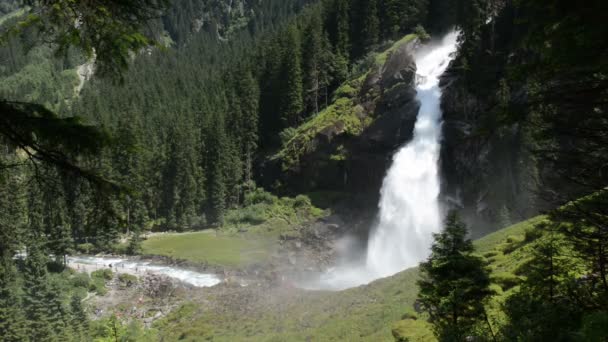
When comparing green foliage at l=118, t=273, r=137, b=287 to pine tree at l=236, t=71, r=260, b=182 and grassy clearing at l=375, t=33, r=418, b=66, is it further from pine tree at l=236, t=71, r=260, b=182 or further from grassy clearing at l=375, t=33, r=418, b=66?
grassy clearing at l=375, t=33, r=418, b=66

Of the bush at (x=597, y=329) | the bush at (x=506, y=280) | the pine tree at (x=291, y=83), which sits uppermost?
the pine tree at (x=291, y=83)

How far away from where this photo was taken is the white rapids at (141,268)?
33156mm

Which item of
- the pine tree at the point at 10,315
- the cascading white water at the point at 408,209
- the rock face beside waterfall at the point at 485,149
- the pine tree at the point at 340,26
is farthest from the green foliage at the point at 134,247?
the pine tree at the point at 340,26

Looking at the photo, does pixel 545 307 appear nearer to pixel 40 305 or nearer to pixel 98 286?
pixel 40 305

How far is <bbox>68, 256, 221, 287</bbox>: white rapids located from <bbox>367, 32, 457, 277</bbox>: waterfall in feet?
50.9

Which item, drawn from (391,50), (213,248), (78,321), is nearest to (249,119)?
(391,50)

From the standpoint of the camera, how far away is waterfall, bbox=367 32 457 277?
3697cm

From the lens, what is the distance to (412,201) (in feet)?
128

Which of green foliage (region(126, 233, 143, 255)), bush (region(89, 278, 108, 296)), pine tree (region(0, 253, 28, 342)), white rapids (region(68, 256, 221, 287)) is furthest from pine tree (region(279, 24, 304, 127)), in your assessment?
pine tree (region(0, 253, 28, 342))

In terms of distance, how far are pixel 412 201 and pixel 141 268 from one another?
26853 millimetres

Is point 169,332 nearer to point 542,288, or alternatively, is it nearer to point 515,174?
point 542,288

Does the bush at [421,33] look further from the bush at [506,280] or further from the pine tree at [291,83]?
the bush at [506,280]

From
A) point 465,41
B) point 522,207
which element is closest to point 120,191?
point 522,207

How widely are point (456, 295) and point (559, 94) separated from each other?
547cm
